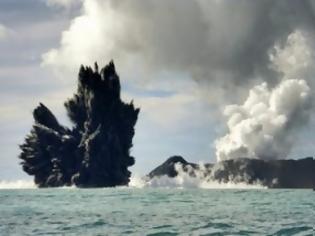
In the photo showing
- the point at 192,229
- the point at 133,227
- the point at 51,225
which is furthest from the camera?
the point at 51,225

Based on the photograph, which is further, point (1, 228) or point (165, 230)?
point (1, 228)

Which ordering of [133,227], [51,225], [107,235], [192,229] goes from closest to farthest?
[107,235] < [192,229] < [133,227] < [51,225]

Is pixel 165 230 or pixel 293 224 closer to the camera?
pixel 165 230

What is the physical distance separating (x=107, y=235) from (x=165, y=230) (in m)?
4.32

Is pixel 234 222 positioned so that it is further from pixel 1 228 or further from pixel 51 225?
pixel 1 228

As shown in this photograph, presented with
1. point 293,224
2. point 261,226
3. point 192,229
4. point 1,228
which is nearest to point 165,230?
point 192,229

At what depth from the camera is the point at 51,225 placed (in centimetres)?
→ 4534

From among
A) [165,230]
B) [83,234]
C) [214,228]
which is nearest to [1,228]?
[83,234]

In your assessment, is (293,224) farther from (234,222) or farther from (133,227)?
(133,227)

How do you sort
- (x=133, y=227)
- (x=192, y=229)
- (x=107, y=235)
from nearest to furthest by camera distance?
(x=107, y=235) → (x=192, y=229) → (x=133, y=227)

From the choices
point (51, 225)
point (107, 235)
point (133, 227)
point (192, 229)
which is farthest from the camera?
point (51, 225)

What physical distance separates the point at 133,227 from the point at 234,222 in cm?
796

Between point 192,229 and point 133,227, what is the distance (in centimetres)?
503

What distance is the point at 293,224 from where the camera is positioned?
139 ft
